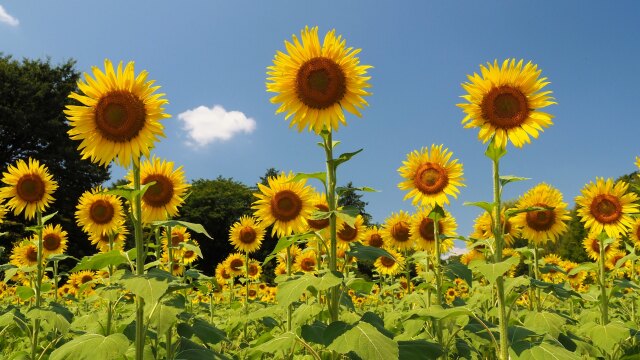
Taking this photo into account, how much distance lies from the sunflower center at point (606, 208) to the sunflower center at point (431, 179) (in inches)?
90.8

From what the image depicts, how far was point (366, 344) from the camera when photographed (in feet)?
11.0

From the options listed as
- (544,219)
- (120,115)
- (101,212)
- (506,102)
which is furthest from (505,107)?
(101,212)

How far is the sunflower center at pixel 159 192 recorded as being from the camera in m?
5.71

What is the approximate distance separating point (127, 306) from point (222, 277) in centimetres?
607

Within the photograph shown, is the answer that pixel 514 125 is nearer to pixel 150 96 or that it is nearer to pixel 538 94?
pixel 538 94

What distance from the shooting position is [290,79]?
4.72 meters

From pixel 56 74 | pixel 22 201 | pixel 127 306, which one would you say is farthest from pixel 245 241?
pixel 56 74

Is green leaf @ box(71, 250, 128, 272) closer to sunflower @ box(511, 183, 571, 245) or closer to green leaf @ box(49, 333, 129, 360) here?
green leaf @ box(49, 333, 129, 360)

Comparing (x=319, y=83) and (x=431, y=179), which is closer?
(x=319, y=83)

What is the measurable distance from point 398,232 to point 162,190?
16.3 feet

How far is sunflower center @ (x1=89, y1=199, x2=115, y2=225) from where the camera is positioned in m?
7.89

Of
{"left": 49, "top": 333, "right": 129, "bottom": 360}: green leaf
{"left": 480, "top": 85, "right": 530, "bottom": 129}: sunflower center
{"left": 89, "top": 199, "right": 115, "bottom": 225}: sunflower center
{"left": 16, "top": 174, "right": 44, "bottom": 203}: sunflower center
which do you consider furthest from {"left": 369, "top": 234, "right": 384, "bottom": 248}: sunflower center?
{"left": 49, "top": 333, "right": 129, "bottom": 360}: green leaf

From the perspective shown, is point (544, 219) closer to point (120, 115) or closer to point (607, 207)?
point (607, 207)

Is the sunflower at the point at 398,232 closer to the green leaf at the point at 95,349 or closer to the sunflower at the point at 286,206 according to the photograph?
the sunflower at the point at 286,206
